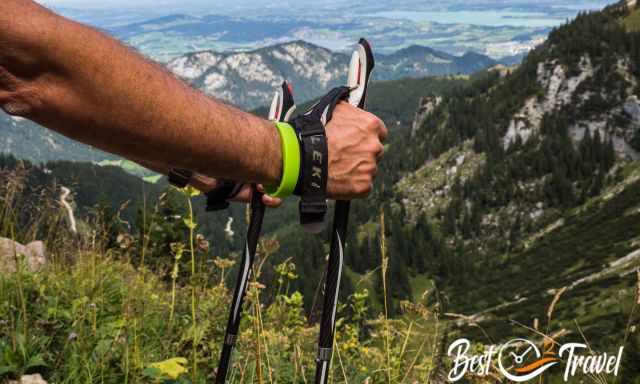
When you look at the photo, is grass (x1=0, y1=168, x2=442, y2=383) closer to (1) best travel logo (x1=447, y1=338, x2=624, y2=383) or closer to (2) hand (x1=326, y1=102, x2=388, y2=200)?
(1) best travel logo (x1=447, y1=338, x2=624, y2=383)

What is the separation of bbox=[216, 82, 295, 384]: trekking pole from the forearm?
801 millimetres

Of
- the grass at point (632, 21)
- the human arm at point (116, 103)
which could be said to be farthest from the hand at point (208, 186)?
the grass at point (632, 21)

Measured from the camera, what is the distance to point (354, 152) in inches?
90.6

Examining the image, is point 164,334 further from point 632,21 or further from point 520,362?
point 632,21

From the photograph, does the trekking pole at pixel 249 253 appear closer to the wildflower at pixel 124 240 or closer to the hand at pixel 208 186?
the hand at pixel 208 186

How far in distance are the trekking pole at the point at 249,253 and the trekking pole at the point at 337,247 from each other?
402mm

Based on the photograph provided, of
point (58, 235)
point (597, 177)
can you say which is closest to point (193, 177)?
point (58, 235)

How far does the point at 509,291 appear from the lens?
318ft

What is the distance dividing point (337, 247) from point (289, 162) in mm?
497

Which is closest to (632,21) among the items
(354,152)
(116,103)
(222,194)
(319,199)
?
(222,194)

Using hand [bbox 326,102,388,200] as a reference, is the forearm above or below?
above

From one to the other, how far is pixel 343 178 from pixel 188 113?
770 millimetres

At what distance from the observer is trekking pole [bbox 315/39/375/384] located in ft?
7.54

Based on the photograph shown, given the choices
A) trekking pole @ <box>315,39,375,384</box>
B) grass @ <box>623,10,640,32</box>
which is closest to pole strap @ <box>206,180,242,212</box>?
trekking pole @ <box>315,39,375,384</box>
